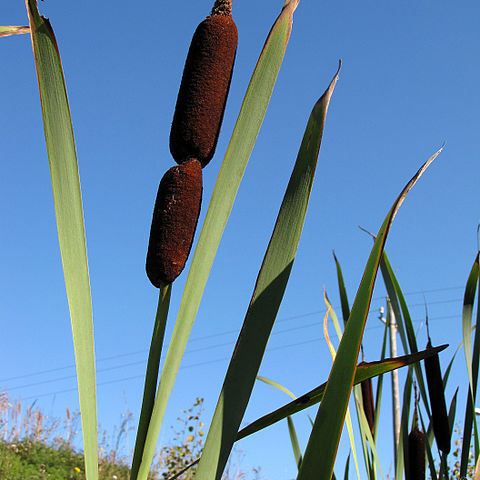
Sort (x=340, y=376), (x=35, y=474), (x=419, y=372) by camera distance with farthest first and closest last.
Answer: (x=35, y=474), (x=419, y=372), (x=340, y=376)

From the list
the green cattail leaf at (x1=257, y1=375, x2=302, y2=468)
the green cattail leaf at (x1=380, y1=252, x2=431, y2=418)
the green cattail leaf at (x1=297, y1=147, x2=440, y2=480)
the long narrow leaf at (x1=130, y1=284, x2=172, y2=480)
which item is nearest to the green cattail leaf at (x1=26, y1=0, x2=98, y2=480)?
the long narrow leaf at (x1=130, y1=284, x2=172, y2=480)

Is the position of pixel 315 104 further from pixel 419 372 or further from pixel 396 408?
pixel 396 408

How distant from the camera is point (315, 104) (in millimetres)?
633

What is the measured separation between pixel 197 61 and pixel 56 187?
27 cm

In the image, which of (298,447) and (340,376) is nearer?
(340,376)

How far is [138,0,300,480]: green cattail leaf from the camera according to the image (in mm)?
622

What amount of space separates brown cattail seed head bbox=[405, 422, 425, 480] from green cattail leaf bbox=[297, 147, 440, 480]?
795 millimetres

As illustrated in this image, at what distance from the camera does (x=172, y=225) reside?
0.67 metres

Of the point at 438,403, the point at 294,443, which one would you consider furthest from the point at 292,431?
the point at 438,403

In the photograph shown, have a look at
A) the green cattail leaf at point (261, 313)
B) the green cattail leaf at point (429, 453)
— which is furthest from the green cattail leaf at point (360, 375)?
the green cattail leaf at point (429, 453)

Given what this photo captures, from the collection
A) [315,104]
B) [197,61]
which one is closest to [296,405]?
[315,104]

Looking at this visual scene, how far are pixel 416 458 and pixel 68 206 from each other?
0.96 meters

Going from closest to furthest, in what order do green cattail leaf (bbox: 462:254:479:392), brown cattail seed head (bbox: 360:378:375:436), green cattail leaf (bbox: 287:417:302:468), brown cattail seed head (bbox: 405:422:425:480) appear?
green cattail leaf (bbox: 462:254:479:392)
brown cattail seed head (bbox: 405:422:425:480)
brown cattail seed head (bbox: 360:378:375:436)
green cattail leaf (bbox: 287:417:302:468)

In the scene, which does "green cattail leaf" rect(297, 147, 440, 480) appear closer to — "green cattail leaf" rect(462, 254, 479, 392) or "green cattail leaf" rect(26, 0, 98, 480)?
"green cattail leaf" rect(26, 0, 98, 480)
